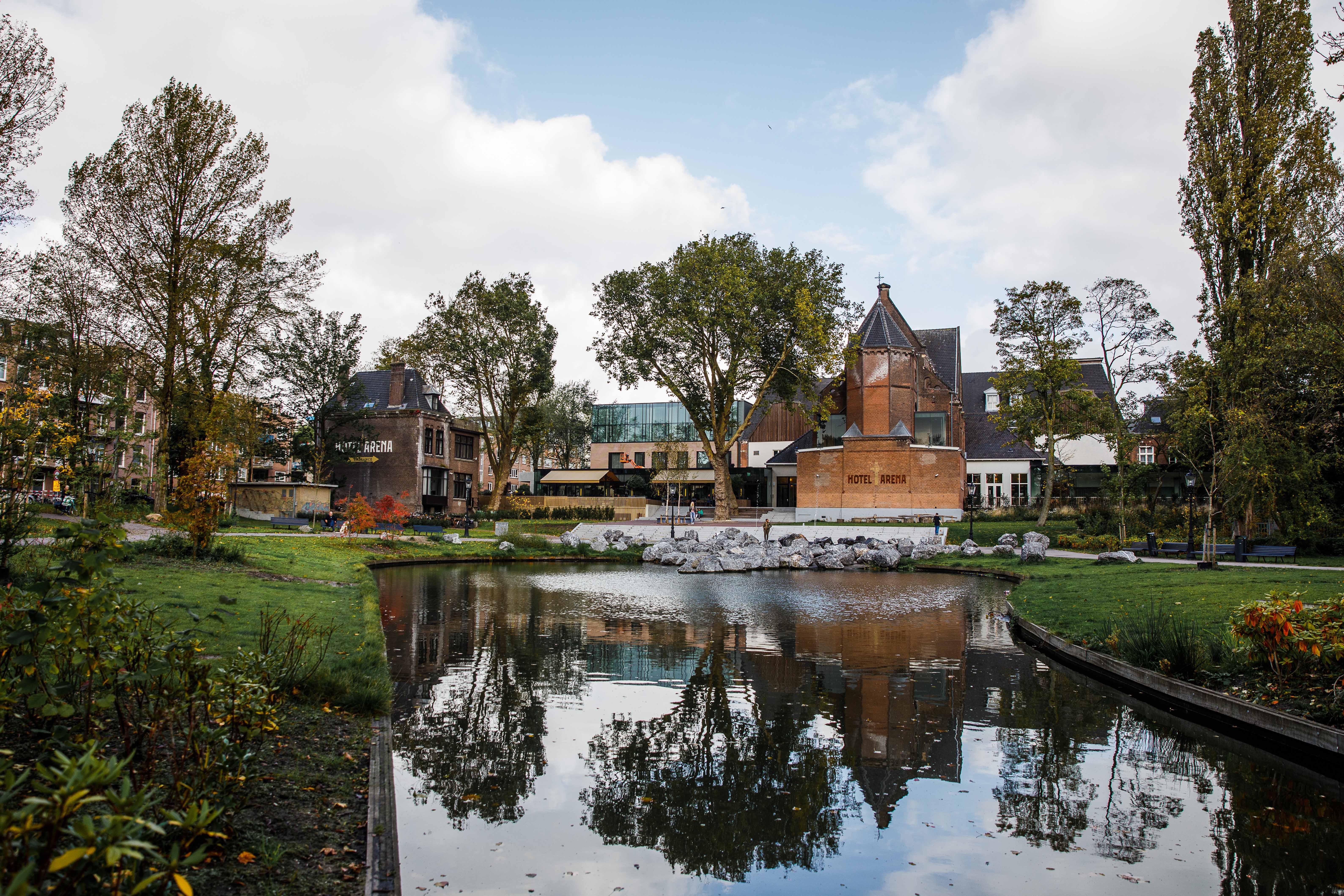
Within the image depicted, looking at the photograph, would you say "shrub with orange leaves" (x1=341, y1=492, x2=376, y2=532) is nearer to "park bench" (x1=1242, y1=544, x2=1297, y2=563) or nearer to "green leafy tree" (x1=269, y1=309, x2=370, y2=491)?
"green leafy tree" (x1=269, y1=309, x2=370, y2=491)

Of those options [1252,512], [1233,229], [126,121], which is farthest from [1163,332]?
[126,121]

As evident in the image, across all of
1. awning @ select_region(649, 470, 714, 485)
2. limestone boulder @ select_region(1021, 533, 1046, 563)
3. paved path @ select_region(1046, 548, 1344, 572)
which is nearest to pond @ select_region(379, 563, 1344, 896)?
paved path @ select_region(1046, 548, 1344, 572)

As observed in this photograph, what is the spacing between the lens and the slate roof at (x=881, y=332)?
4297 cm

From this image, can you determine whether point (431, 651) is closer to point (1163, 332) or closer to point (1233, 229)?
point (1233, 229)

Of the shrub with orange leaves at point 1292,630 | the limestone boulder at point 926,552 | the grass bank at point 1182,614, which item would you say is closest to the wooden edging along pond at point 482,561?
the limestone boulder at point 926,552

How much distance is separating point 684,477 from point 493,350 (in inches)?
544

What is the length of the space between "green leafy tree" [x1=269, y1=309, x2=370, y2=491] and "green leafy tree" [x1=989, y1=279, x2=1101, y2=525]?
3411 centimetres

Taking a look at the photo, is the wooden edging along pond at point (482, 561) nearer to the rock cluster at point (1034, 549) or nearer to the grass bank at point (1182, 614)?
the rock cluster at point (1034, 549)

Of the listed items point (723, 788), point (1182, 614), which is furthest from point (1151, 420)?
point (723, 788)

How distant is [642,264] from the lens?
133 feet

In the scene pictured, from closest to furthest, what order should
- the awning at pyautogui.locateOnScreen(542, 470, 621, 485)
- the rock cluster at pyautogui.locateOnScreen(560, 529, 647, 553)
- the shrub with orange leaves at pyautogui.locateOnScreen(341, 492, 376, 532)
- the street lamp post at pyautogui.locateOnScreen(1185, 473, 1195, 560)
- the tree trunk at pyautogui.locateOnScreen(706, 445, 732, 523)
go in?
1. the street lamp post at pyautogui.locateOnScreen(1185, 473, 1195, 560)
2. the shrub with orange leaves at pyautogui.locateOnScreen(341, 492, 376, 532)
3. the rock cluster at pyautogui.locateOnScreen(560, 529, 647, 553)
4. the tree trunk at pyautogui.locateOnScreen(706, 445, 732, 523)
5. the awning at pyautogui.locateOnScreen(542, 470, 621, 485)

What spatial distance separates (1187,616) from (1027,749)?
6.16 metres

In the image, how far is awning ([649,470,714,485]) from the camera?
46.8m

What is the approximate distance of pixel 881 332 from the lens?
43188 millimetres
